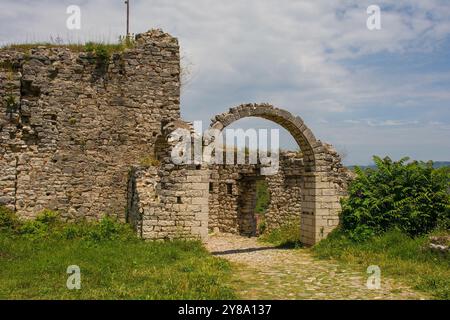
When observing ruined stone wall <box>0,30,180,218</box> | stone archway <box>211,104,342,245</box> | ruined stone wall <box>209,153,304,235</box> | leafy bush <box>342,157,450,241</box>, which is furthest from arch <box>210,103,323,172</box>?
ruined stone wall <box>209,153,304,235</box>

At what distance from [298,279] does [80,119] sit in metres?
8.25

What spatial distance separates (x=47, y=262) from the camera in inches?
364

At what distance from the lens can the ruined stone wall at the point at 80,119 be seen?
12.8 m

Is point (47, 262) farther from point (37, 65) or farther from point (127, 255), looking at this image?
point (37, 65)

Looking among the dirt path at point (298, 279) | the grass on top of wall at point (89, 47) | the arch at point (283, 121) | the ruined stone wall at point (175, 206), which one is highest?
the grass on top of wall at point (89, 47)

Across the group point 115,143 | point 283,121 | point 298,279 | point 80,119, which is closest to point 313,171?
point 283,121

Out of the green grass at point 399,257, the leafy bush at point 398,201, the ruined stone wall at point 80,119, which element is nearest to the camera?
the green grass at point 399,257

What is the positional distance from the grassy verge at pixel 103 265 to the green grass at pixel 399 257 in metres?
3.09

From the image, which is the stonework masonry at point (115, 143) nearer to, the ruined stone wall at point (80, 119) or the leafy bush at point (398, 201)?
the ruined stone wall at point (80, 119)

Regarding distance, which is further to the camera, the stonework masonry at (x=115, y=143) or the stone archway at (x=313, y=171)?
the stone archway at (x=313, y=171)

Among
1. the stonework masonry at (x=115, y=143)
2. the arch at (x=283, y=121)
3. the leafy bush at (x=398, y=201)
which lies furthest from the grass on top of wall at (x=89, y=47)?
the leafy bush at (x=398, y=201)

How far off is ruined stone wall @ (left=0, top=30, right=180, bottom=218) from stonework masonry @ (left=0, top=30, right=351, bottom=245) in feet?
0.09

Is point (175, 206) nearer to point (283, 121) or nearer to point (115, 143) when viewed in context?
point (115, 143)

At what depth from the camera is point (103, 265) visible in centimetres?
916
